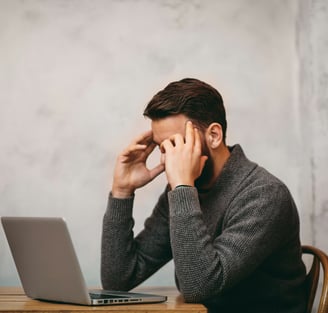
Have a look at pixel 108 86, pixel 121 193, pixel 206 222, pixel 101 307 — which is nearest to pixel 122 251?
pixel 121 193

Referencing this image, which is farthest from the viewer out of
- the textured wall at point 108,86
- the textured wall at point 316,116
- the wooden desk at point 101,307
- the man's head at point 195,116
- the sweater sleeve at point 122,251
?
the textured wall at point 108,86

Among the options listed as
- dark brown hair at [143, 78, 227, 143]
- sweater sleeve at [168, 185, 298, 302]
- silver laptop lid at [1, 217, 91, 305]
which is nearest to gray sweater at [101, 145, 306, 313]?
sweater sleeve at [168, 185, 298, 302]

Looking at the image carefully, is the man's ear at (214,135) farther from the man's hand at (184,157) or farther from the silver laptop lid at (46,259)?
the silver laptop lid at (46,259)

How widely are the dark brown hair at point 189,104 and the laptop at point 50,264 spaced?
0.48 meters

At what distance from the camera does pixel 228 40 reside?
2.61m

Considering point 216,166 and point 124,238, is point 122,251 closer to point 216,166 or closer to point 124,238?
point 124,238

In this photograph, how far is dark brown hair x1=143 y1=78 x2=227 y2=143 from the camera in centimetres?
183

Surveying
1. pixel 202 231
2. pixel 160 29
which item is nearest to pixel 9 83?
pixel 160 29

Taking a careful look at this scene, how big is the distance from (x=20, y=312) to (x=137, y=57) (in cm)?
136

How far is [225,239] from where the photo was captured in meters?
1.62

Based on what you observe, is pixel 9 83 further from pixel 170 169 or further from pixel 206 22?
pixel 170 169

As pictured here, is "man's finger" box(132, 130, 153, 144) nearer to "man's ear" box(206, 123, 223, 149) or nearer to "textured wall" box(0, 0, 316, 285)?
"man's ear" box(206, 123, 223, 149)

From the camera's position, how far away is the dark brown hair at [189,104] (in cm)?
183

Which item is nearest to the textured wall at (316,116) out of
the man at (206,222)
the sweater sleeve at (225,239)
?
the man at (206,222)
